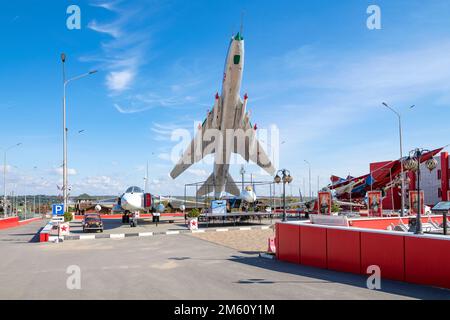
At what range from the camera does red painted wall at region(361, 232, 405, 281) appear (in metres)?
9.45

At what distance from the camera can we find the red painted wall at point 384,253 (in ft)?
31.0

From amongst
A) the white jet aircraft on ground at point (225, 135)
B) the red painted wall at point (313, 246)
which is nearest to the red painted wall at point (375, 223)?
the red painted wall at point (313, 246)

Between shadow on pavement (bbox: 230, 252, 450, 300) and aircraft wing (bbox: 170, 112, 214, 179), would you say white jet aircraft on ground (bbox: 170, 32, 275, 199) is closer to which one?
aircraft wing (bbox: 170, 112, 214, 179)

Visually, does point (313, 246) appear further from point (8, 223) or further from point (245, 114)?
point (8, 223)

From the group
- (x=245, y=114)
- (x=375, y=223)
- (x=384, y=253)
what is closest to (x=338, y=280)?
(x=384, y=253)

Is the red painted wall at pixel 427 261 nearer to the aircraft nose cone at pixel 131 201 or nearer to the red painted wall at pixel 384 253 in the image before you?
the red painted wall at pixel 384 253

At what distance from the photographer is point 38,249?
1717 centimetres

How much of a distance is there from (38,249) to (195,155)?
25.3 metres

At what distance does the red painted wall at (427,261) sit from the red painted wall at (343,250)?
4.93 ft

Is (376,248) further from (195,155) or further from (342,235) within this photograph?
(195,155)

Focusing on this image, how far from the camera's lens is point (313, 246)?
12094 mm

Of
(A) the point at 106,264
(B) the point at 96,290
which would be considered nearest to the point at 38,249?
(A) the point at 106,264

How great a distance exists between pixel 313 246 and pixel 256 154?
29.8 metres

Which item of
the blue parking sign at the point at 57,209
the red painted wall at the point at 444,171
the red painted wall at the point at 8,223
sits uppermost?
the red painted wall at the point at 444,171
